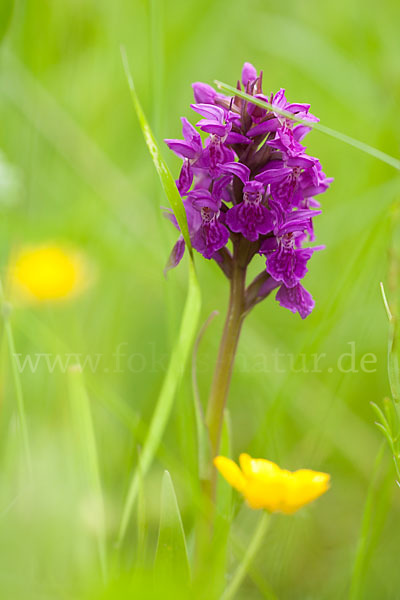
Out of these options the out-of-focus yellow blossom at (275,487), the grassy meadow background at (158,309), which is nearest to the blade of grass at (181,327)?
the grassy meadow background at (158,309)

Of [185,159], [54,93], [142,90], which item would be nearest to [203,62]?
[142,90]

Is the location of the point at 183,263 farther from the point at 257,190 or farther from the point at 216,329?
the point at 257,190

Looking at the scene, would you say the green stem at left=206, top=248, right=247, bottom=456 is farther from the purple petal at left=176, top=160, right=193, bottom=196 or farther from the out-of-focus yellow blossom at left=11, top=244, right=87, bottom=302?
the out-of-focus yellow blossom at left=11, top=244, right=87, bottom=302

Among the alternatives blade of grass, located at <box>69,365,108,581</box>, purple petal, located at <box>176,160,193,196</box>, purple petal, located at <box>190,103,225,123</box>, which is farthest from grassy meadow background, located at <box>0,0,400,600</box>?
purple petal, located at <box>190,103,225,123</box>

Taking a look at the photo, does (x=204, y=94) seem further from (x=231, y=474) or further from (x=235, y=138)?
(x=231, y=474)

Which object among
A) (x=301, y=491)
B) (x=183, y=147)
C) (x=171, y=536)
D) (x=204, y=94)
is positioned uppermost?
(x=204, y=94)

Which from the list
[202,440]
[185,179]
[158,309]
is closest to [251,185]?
[185,179]

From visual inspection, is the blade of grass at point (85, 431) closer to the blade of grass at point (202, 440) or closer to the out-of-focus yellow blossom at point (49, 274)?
the blade of grass at point (202, 440)
